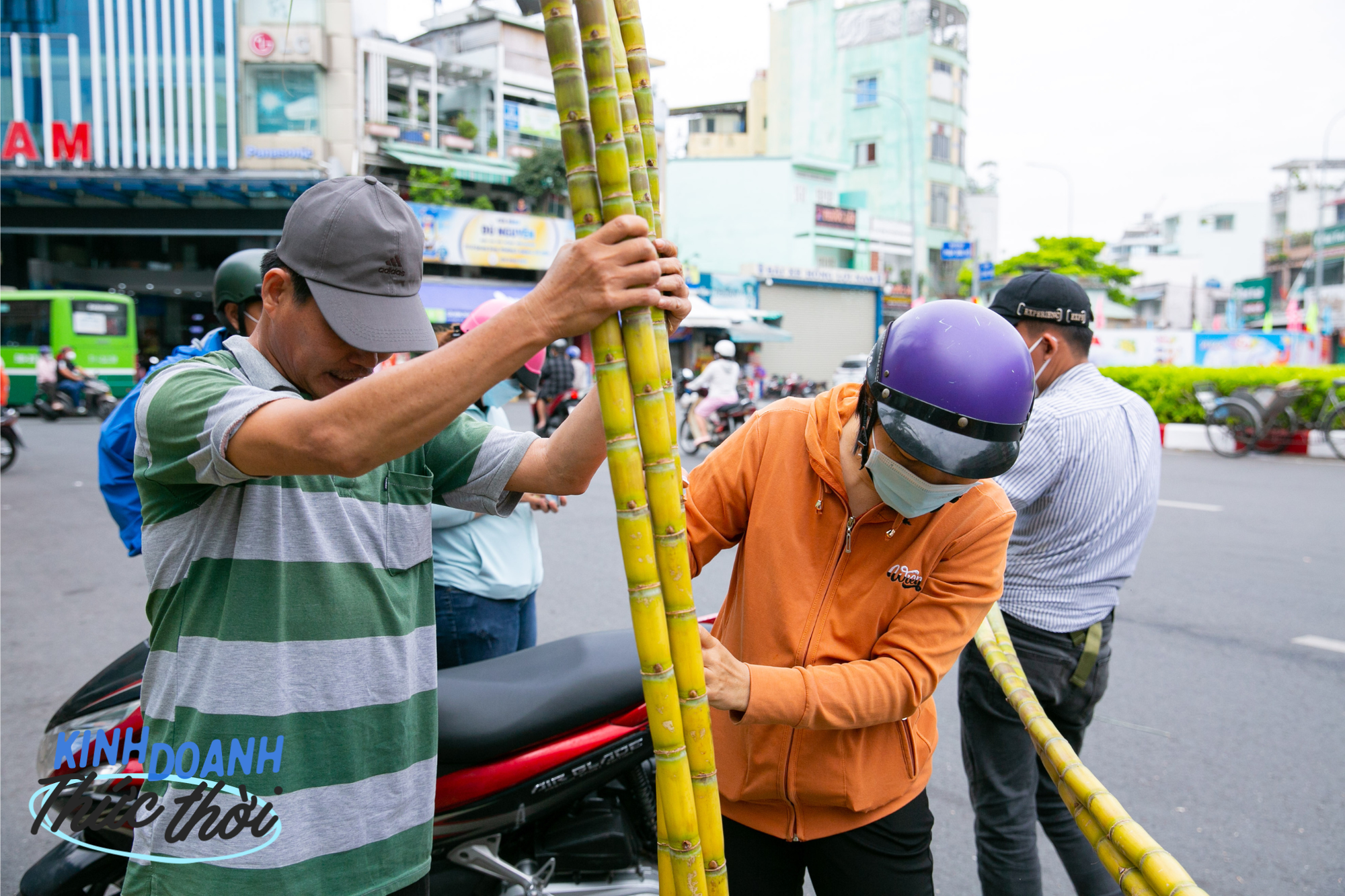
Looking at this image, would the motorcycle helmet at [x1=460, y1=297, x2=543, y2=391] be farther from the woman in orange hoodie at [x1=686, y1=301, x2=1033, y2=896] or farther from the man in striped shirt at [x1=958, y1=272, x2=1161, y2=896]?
the man in striped shirt at [x1=958, y1=272, x2=1161, y2=896]

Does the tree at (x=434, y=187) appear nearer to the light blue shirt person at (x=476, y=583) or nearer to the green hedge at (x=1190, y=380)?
the green hedge at (x=1190, y=380)

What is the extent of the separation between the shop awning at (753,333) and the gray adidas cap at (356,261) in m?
26.2

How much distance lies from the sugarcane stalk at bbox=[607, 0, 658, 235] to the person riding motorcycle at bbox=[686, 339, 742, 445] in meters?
11.3

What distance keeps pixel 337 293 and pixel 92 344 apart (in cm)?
2106

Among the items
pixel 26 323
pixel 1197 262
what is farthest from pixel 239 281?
pixel 1197 262

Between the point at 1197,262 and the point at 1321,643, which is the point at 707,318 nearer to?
the point at 1321,643

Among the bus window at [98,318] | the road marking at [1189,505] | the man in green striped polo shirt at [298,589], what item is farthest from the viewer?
the bus window at [98,318]

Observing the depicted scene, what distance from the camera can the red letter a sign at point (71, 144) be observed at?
21938mm

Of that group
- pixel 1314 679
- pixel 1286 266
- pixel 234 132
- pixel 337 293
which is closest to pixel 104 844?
pixel 337 293

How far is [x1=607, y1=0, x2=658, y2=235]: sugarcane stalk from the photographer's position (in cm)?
109

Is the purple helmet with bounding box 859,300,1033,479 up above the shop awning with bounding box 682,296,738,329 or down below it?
below

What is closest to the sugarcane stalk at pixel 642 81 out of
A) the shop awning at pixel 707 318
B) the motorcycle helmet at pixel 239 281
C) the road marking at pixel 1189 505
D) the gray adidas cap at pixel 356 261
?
the gray adidas cap at pixel 356 261

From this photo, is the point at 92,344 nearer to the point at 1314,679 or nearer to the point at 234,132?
the point at 234,132

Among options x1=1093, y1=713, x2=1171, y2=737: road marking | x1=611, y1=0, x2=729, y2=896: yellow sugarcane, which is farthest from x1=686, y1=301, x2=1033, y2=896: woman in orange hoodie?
x1=1093, y1=713, x2=1171, y2=737: road marking
